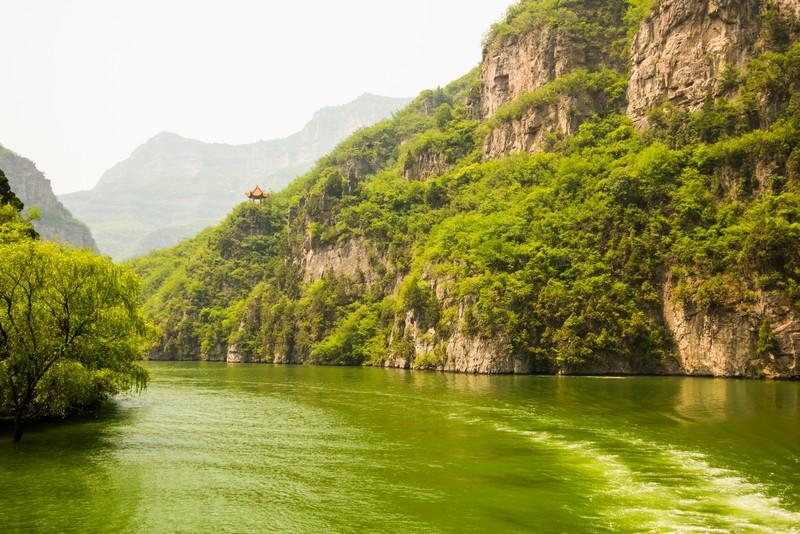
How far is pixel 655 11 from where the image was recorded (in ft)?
329

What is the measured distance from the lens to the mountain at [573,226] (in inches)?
2746

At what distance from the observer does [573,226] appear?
8556 centimetres

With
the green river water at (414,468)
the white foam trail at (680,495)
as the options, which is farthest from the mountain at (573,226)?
the white foam trail at (680,495)

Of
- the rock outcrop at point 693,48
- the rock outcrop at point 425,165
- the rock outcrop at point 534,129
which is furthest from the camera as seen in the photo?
the rock outcrop at point 425,165

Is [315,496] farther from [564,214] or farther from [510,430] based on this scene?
[564,214]

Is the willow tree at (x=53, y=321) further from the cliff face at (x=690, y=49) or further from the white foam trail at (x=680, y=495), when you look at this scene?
the cliff face at (x=690, y=49)

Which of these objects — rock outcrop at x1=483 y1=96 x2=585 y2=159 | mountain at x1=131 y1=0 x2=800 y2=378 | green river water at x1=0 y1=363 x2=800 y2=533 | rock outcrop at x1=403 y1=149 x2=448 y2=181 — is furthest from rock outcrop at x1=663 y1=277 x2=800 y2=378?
rock outcrop at x1=403 y1=149 x2=448 y2=181

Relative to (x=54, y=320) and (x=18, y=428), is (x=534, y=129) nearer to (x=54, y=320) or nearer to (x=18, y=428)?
(x=54, y=320)

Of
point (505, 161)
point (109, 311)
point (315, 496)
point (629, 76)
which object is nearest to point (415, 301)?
point (505, 161)

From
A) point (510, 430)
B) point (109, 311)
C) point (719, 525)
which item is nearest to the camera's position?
point (719, 525)

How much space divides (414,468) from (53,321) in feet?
55.0

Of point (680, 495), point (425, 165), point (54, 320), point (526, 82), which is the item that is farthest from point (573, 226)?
point (54, 320)

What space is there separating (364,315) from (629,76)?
63422mm

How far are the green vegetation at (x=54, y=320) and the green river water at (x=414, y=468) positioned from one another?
2401 mm
